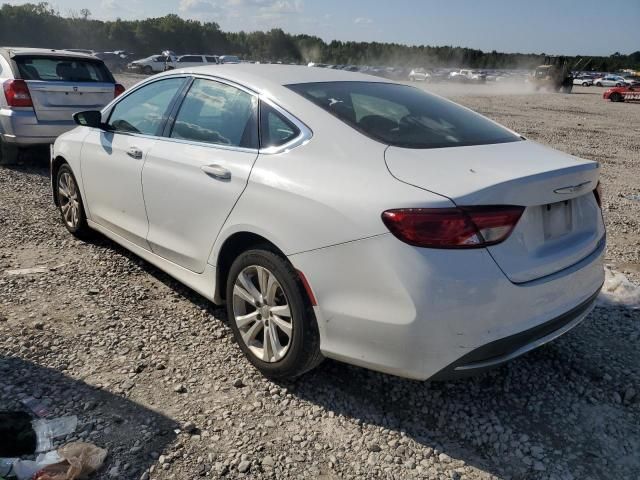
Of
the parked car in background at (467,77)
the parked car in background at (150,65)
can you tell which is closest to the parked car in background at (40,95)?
the parked car in background at (150,65)

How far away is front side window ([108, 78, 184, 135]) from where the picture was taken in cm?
383

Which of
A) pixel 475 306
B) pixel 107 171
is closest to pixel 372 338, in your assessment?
pixel 475 306

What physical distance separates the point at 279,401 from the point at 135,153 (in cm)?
205

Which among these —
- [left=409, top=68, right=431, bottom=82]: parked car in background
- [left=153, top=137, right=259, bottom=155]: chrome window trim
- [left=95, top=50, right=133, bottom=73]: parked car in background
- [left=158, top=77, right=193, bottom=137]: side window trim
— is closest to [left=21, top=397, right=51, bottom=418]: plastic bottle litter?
[left=153, top=137, right=259, bottom=155]: chrome window trim

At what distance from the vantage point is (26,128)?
7.32m

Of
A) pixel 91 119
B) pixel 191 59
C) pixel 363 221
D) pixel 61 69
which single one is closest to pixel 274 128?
pixel 363 221

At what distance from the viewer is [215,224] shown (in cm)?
312

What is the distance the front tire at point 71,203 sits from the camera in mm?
4906

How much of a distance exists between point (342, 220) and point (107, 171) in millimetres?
2531

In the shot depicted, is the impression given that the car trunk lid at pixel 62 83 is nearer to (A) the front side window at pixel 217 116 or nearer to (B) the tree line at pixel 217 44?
(A) the front side window at pixel 217 116

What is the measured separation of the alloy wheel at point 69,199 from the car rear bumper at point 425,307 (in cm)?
315

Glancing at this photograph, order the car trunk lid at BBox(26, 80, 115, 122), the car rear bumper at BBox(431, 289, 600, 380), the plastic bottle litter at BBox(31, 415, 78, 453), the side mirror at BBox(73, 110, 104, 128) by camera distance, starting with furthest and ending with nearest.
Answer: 1. the car trunk lid at BBox(26, 80, 115, 122)
2. the side mirror at BBox(73, 110, 104, 128)
3. the plastic bottle litter at BBox(31, 415, 78, 453)
4. the car rear bumper at BBox(431, 289, 600, 380)

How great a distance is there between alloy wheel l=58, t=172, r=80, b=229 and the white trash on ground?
4.45m

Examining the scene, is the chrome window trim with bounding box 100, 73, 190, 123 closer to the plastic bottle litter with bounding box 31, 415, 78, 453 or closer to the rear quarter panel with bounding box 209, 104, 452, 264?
the rear quarter panel with bounding box 209, 104, 452, 264
